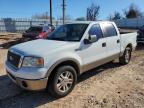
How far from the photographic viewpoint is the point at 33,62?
4543mm

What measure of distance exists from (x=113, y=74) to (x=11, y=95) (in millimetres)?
3326

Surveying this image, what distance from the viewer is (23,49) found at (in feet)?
16.3

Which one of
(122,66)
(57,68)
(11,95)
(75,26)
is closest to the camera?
(57,68)

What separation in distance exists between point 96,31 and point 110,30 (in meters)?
0.87

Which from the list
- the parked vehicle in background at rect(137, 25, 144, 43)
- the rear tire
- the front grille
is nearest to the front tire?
the front grille

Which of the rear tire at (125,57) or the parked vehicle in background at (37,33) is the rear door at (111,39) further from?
the parked vehicle in background at (37,33)

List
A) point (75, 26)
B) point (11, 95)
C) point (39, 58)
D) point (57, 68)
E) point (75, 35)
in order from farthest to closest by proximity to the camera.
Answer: point (75, 26) < point (75, 35) < point (11, 95) < point (57, 68) < point (39, 58)

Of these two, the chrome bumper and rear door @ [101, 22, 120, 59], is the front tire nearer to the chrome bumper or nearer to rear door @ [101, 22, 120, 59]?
the chrome bumper

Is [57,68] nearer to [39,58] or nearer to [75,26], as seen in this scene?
[39,58]

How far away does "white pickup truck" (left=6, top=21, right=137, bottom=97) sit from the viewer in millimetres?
4535

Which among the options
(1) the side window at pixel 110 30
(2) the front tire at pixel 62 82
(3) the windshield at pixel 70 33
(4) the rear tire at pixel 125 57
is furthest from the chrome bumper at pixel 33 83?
(4) the rear tire at pixel 125 57

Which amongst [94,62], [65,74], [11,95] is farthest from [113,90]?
[11,95]

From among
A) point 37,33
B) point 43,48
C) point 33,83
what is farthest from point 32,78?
point 37,33

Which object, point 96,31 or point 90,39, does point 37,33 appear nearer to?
point 96,31
